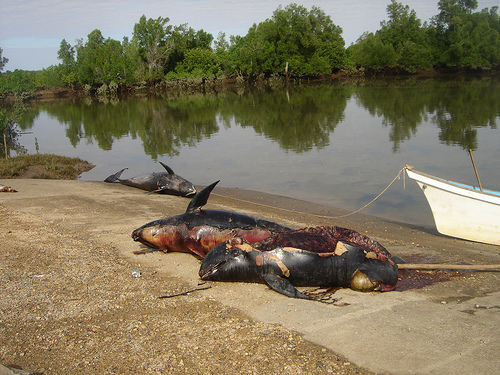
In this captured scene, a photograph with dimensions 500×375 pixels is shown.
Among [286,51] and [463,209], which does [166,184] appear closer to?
[463,209]

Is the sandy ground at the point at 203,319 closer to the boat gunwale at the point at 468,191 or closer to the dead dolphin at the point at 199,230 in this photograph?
the dead dolphin at the point at 199,230

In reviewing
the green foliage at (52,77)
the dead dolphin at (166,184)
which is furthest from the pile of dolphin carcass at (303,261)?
the green foliage at (52,77)

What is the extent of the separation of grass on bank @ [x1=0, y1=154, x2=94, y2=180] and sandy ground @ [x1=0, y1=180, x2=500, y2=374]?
1102 centimetres

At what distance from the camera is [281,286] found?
23.0 feet

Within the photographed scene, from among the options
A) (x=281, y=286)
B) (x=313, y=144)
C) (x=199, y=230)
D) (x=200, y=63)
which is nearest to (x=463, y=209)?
(x=281, y=286)

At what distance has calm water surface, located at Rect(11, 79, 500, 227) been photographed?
17031 mm

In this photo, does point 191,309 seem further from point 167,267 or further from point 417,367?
point 417,367

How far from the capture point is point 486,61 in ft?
246

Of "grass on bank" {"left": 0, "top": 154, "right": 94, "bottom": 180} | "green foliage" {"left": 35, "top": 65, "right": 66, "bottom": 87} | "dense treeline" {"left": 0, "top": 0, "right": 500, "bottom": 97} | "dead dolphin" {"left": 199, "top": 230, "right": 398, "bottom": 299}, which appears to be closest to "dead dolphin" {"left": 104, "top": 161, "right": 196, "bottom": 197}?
"grass on bank" {"left": 0, "top": 154, "right": 94, "bottom": 180}

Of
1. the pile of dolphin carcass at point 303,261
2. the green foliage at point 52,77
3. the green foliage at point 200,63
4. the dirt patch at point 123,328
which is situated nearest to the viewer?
the dirt patch at point 123,328

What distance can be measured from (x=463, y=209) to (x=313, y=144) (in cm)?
1433

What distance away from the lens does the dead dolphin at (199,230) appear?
27.7 feet

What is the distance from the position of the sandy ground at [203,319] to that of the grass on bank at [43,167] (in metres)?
11.0

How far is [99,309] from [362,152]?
17.9 meters
